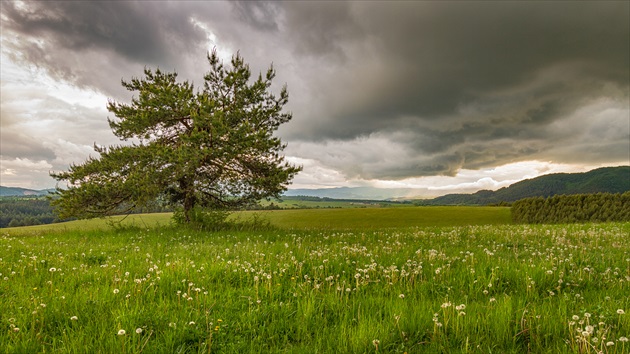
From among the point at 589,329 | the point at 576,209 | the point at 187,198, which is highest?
the point at 187,198

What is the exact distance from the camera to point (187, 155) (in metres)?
16.5

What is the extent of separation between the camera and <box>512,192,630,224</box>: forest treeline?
42906 millimetres

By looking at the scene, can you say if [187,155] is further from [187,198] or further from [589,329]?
[589,329]

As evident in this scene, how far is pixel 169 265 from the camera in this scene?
19.9 feet

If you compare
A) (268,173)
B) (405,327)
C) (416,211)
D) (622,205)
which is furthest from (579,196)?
(405,327)

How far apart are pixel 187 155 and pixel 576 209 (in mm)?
58908

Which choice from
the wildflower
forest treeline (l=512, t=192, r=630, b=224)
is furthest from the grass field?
forest treeline (l=512, t=192, r=630, b=224)

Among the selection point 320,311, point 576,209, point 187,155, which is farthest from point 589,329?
point 576,209

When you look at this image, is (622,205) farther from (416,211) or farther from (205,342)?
(205,342)

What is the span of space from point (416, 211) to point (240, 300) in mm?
72290

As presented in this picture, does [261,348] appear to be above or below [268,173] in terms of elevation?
below

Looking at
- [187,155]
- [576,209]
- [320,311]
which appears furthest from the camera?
[576,209]

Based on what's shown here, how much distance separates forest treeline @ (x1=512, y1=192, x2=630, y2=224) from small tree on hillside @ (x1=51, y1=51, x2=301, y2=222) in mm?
48399

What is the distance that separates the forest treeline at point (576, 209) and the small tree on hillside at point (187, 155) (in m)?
48.4
